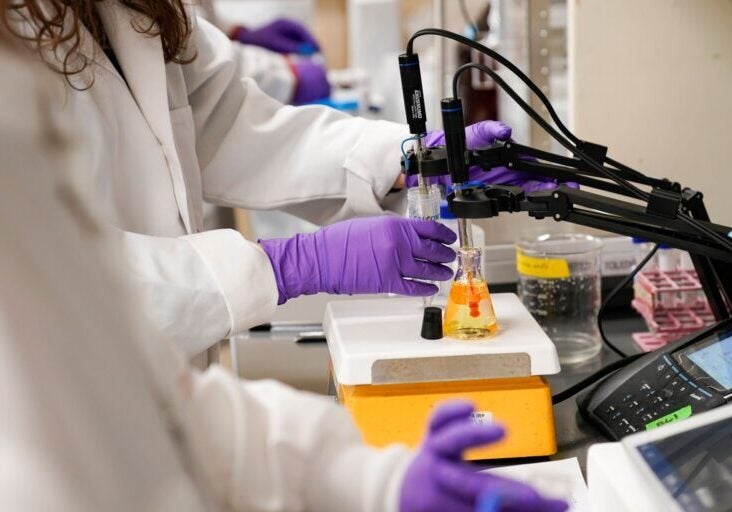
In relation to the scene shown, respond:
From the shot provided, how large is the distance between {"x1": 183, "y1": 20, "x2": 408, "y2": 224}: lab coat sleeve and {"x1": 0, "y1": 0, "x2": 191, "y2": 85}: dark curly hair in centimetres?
18

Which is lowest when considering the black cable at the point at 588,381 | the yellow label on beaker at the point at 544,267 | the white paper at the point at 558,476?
the white paper at the point at 558,476

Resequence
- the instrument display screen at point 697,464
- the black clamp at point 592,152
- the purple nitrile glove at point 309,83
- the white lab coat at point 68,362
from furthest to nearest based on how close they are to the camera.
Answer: the purple nitrile glove at point 309,83 < the black clamp at point 592,152 < the instrument display screen at point 697,464 < the white lab coat at point 68,362

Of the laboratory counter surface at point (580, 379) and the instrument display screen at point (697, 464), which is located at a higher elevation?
the instrument display screen at point (697, 464)

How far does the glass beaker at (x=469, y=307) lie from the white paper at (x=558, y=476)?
0.54 ft

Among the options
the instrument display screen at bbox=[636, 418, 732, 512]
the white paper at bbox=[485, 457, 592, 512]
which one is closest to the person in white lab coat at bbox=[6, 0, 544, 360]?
the white paper at bbox=[485, 457, 592, 512]

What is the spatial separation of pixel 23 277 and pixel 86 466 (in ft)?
0.34

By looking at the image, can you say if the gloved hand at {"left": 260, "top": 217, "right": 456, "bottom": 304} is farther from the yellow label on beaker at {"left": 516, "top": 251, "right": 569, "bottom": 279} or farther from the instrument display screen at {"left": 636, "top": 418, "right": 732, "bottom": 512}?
the instrument display screen at {"left": 636, "top": 418, "right": 732, "bottom": 512}

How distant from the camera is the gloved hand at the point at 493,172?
4.61ft

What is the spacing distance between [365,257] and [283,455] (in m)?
0.69

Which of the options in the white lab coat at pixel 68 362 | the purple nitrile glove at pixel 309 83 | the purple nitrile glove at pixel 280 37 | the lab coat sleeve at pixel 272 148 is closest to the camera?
the white lab coat at pixel 68 362

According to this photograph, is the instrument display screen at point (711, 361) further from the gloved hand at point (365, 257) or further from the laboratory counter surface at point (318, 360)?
the gloved hand at point (365, 257)

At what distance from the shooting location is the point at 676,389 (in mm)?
1187

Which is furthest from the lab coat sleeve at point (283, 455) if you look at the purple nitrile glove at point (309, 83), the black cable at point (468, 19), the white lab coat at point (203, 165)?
the purple nitrile glove at point (309, 83)

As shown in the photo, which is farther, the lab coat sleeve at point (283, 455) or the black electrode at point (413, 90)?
the black electrode at point (413, 90)
